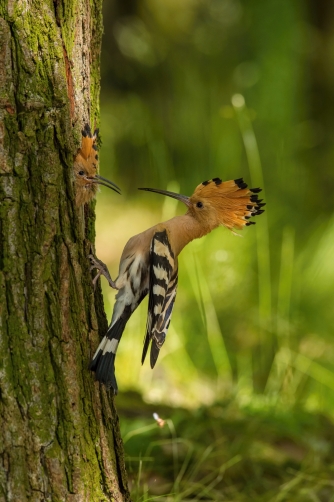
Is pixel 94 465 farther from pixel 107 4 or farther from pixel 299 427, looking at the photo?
pixel 107 4

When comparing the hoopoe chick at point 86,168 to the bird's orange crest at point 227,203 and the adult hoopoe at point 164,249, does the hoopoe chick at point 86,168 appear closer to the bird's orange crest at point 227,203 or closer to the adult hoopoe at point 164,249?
the adult hoopoe at point 164,249

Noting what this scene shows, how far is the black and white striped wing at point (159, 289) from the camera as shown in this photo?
2.28 metres

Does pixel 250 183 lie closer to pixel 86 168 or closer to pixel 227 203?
pixel 227 203

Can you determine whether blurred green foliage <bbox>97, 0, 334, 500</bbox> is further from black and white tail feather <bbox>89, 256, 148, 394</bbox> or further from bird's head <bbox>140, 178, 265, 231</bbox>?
black and white tail feather <bbox>89, 256, 148, 394</bbox>

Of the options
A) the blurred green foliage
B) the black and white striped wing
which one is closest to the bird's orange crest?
the black and white striped wing

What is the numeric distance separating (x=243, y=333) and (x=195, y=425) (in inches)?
69.5

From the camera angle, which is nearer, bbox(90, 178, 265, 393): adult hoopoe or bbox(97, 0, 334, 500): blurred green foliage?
bbox(90, 178, 265, 393): adult hoopoe

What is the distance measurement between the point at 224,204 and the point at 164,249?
290 millimetres

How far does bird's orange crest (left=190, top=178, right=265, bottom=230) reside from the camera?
2.41 m

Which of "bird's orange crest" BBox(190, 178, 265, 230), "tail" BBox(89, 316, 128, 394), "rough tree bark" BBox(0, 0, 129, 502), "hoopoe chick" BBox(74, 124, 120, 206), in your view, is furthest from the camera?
"bird's orange crest" BBox(190, 178, 265, 230)

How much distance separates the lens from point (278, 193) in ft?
17.0

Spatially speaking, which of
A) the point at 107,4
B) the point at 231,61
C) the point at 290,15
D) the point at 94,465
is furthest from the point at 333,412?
the point at 107,4

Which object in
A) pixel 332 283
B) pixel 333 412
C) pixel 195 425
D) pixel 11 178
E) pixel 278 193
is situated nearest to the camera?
pixel 11 178

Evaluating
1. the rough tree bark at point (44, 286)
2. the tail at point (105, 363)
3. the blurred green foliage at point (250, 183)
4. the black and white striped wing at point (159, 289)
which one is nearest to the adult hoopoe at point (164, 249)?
the black and white striped wing at point (159, 289)
